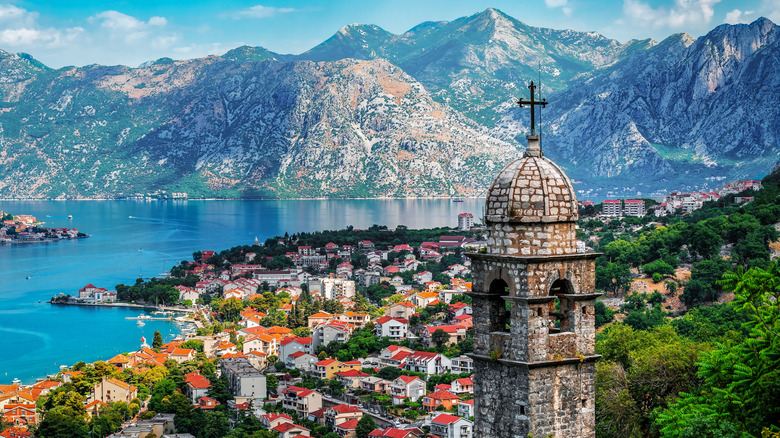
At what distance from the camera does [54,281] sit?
305 feet

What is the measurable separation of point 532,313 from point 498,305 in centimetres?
47

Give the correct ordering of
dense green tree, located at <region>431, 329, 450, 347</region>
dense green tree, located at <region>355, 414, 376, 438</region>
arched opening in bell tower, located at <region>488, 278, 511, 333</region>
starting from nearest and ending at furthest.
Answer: arched opening in bell tower, located at <region>488, 278, 511, 333</region> < dense green tree, located at <region>355, 414, 376, 438</region> < dense green tree, located at <region>431, 329, 450, 347</region>

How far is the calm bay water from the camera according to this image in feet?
197

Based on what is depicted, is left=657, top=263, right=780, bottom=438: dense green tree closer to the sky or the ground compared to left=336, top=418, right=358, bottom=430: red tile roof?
closer to the sky

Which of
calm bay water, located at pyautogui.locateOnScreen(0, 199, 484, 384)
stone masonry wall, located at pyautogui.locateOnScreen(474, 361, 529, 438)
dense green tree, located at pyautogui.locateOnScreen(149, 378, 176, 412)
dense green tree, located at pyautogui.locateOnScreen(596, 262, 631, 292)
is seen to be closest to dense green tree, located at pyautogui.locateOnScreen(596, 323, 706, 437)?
stone masonry wall, located at pyautogui.locateOnScreen(474, 361, 529, 438)

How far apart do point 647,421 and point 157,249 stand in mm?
109335

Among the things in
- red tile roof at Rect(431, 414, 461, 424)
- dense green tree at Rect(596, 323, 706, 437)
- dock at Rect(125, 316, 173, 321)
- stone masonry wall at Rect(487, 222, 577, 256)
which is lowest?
dock at Rect(125, 316, 173, 321)

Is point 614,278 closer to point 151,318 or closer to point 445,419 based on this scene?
point 445,419

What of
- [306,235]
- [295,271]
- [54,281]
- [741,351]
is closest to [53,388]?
[741,351]

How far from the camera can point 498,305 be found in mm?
7332

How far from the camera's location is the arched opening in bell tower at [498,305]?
23.9ft

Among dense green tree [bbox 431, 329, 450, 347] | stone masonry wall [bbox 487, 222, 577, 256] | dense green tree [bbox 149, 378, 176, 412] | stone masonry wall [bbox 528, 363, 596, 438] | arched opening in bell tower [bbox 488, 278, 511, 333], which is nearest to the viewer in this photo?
stone masonry wall [bbox 528, 363, 596, 438]

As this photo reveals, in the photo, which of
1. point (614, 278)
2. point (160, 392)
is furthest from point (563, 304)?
point (614, 278)

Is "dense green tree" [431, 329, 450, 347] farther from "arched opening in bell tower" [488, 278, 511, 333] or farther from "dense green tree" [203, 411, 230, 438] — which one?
"arched opening in bell tower" [488, 278, 511, 333]
